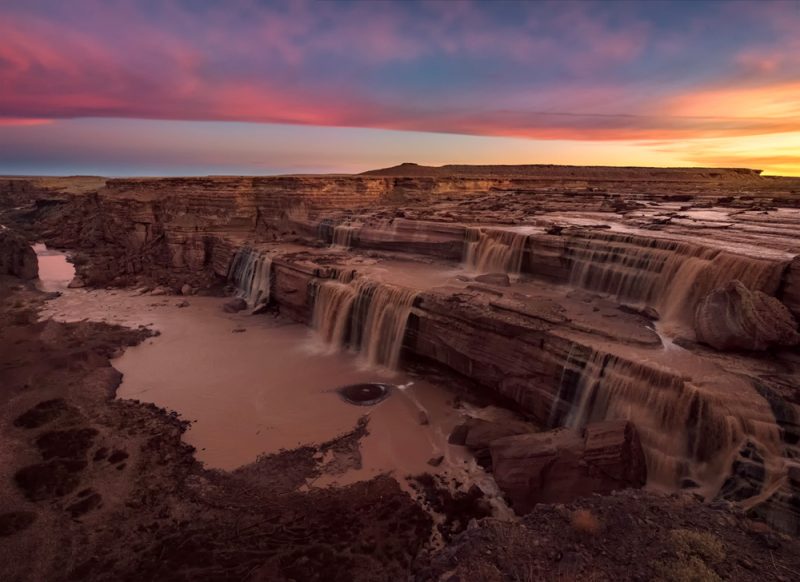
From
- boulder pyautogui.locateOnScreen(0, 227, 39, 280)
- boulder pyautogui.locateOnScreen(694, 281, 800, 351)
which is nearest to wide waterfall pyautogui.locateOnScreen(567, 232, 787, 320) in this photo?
boulder pyautogui.locateOnScreen(694, 281, 800, 351)

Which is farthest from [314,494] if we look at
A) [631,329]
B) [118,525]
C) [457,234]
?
[457,234]

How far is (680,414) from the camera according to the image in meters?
9.84

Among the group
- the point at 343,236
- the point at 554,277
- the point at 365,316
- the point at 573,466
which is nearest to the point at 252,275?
the point at 343,236

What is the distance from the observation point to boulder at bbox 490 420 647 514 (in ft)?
31.2

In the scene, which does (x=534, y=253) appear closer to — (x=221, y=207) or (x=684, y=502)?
(x=684, y=502)

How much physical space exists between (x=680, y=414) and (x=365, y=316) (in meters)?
11.1

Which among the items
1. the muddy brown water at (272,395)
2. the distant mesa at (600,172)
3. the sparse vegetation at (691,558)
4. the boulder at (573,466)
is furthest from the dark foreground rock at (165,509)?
the distant mesa at (600,172)

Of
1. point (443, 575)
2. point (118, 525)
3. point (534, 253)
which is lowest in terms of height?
point (118, 525)

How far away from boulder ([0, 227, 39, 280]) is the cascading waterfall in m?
33.3

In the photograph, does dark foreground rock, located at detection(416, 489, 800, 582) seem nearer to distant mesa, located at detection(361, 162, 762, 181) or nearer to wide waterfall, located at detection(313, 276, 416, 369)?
→ wide waterfall, located at detection(313, 276, 416, 369)

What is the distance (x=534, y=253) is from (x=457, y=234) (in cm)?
482

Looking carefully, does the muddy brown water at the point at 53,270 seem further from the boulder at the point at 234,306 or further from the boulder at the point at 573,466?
the boulder at the point at 573,466

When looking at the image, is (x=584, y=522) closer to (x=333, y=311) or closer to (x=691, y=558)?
(x=691, y=558)

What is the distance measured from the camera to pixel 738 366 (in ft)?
35.6
